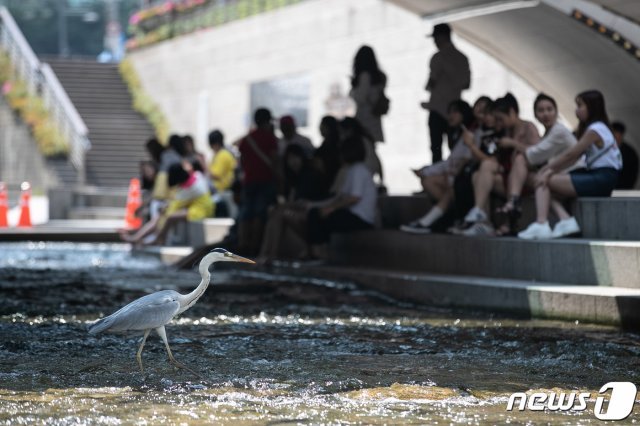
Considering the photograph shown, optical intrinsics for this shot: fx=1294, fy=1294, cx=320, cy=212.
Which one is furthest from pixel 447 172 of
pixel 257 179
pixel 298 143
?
pixel 257 179

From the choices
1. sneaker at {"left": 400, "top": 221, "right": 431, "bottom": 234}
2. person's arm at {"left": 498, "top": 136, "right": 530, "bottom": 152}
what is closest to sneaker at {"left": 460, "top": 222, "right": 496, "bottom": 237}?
person's arm at {"left": 498, "top": 136, "right": 530, "bottom": 152}

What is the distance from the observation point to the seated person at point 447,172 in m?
13.3

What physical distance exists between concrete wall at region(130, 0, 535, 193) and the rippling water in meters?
11.0

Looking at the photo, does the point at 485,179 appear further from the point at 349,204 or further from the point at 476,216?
the point at 349,204

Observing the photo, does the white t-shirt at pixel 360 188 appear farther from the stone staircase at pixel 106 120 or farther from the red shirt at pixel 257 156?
the stone staircase at pixel 106 120

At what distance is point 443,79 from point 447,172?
6.61 ft

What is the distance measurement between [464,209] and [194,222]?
5946 mm

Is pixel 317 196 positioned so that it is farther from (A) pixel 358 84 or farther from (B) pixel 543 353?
(B) pixel 543 353

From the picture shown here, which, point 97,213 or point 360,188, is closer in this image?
point 360,188

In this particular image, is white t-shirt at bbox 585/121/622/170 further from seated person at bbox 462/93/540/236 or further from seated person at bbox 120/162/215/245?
seated person at bbox 120/162/215/245

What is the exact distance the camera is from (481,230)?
12.6m

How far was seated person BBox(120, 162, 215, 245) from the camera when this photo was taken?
1792cm

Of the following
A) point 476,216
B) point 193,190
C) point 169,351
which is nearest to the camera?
point 169,351

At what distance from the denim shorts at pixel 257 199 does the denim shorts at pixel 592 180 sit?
4.94 m
